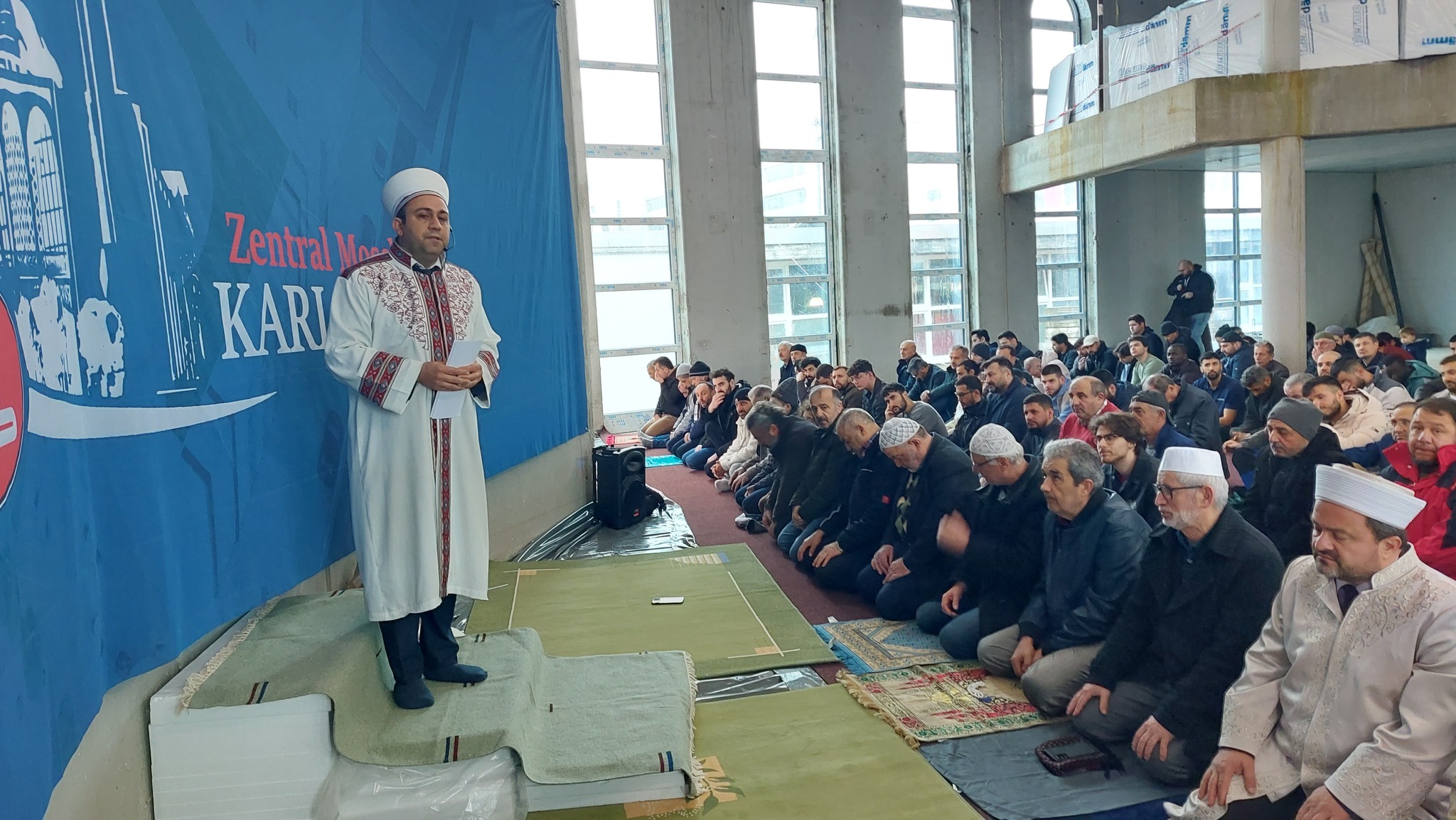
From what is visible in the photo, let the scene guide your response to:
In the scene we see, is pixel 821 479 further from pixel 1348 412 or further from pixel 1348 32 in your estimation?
pixel 1348 32

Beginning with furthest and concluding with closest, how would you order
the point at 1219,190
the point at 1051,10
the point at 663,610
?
1. the point at 1219,190
2. the point at 1051,10
3. the point at 663,610

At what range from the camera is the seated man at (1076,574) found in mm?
2979

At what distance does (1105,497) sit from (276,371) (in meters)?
2.64

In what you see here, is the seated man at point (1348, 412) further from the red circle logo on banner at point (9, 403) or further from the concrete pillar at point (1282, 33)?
the red circle logo on banner at point (9, 403)

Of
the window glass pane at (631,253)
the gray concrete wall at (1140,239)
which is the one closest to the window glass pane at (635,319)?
the window glass pane at (631,253)

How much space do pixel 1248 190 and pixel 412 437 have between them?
13668 mm

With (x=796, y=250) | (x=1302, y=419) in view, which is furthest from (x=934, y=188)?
(x=1302, y=419)

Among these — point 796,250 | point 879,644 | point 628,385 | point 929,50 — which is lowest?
point 879,644

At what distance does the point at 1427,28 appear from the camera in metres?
7.64

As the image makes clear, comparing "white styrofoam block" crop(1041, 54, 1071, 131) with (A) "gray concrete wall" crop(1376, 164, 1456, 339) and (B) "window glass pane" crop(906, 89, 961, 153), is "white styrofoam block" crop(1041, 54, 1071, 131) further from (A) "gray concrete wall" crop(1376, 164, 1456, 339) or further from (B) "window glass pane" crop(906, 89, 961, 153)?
(A) "gray concrete wall" crop(1376, 164, 1456, 339)

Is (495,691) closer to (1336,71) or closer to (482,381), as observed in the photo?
(482,381)

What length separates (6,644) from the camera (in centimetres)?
156

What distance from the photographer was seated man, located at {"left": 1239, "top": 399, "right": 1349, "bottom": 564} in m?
3.93

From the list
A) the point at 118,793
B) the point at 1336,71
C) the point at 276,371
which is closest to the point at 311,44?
the point at 276,371
